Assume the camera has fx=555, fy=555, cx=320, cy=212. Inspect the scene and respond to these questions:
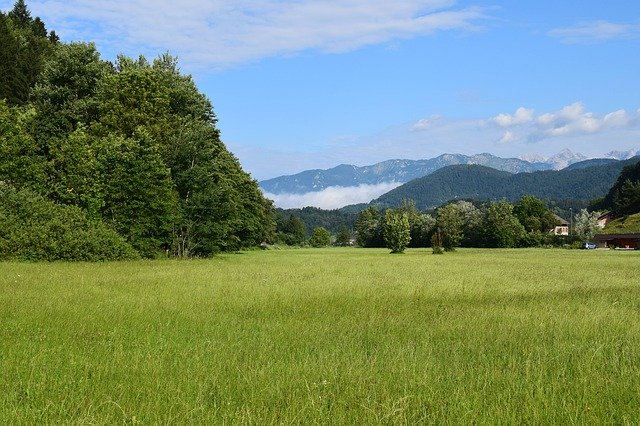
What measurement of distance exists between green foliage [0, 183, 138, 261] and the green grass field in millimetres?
17967

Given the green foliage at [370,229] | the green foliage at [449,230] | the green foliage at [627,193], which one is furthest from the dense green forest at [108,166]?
the green foliage at [627,193]

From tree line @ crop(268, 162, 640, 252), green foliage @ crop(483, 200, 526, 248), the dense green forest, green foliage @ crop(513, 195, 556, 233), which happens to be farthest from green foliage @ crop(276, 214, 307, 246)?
the dense green forest

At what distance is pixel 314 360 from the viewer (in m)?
7.97

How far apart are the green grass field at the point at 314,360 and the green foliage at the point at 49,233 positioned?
1797cm

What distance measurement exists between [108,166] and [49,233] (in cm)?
684

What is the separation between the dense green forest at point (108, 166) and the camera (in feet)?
112

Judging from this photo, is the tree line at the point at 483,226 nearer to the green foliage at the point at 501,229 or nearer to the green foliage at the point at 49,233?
the green foliage at the point at 501,229

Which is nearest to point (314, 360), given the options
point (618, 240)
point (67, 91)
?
point (67, 91)

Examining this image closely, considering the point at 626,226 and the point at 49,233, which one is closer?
the point at 49,233

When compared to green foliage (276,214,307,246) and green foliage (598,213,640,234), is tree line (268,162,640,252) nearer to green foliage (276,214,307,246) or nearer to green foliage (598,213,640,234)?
green foliage (276,214,307,246)

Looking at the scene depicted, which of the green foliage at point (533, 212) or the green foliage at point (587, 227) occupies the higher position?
the green foliage at point (533, 212)

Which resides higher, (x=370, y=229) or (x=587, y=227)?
(x=370, y=229)

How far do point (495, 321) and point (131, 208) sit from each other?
3124 centimetres

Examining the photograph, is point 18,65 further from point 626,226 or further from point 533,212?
point 626,226
